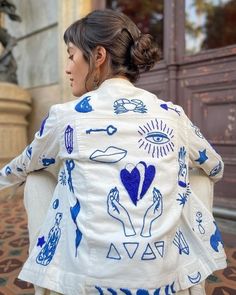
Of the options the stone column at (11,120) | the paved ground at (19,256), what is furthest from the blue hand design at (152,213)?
the stone column at (11,120)

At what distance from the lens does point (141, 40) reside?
104 cm

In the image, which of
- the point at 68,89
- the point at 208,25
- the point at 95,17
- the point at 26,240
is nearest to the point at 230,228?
the point at 26,240

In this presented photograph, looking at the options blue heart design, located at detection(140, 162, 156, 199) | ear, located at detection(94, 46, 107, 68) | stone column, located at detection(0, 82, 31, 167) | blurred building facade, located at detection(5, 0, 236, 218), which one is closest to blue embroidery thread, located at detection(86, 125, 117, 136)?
blue heart design, located at detection(140, 162, 156, 199)

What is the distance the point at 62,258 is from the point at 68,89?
3125 millimetres

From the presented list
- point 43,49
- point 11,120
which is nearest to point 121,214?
point 11,120

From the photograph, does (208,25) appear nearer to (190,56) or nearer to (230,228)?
Result: (190,56)

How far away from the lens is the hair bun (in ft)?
3.36

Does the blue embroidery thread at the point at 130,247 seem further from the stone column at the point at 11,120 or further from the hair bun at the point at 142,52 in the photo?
the stone column at the point at 11,120

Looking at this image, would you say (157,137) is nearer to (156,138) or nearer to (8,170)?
(156,138)

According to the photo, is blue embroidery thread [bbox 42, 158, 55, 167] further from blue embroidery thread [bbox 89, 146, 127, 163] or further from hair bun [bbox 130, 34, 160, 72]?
hair bun [bbox 130, 34, 160, 72]

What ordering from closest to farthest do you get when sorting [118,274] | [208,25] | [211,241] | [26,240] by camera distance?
[118,274] → [211,241] → [26,240] → [208,25]

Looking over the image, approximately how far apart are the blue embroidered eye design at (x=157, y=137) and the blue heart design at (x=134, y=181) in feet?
0.23

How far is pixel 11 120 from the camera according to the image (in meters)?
3.88

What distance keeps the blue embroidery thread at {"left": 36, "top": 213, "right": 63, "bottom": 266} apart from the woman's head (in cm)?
42
